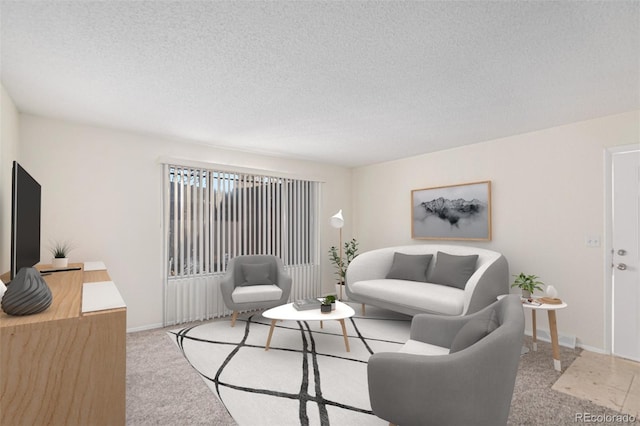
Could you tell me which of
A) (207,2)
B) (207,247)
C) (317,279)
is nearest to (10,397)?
(207,2)

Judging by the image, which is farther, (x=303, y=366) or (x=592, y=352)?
(x=592, y=352)

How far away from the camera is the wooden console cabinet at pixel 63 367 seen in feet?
4.31

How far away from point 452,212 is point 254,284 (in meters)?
3.03

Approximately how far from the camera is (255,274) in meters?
4.43

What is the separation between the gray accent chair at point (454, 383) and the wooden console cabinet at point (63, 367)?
1.28 metres

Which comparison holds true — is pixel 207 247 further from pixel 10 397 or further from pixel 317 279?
pixel 10 397

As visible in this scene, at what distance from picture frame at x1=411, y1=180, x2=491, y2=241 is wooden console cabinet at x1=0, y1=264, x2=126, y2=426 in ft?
13.9

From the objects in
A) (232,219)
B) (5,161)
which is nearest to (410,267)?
(232,219)

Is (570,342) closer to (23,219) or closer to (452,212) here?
(452,212)

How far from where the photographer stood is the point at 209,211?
4492 mm

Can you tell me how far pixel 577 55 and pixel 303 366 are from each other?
10.4ft

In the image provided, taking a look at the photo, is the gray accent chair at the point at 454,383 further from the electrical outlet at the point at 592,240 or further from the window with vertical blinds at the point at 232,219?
the window with vertical blinds at the point at 232,219


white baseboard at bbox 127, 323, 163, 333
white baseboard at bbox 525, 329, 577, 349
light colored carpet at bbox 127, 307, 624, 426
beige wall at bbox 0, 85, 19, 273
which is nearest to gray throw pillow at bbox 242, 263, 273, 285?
white baseboard at bbox 127, 323, 163, 333

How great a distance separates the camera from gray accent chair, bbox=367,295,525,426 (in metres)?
1.52
